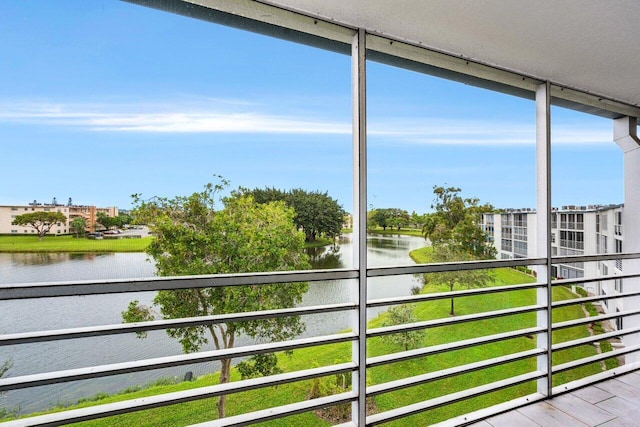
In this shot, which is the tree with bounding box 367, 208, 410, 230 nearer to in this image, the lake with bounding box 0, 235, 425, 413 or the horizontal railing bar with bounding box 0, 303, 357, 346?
the horizontal railing bar with bounding box 0, 303, 357, 346

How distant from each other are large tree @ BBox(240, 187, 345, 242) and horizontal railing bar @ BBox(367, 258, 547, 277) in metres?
0.34

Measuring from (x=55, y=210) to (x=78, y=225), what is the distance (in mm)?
108

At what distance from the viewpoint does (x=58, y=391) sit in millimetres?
1446

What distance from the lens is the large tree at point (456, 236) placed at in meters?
2.37

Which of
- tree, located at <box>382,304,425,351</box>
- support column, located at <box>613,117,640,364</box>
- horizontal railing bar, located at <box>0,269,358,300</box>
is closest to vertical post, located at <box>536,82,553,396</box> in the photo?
tree, located at <box>382,304,425,351</box>

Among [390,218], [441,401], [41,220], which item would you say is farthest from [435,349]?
[41,220]

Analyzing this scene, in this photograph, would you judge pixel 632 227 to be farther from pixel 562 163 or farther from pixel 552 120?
pixel 552 120

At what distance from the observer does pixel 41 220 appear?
1.46 meters

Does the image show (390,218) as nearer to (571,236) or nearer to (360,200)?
(360,200)

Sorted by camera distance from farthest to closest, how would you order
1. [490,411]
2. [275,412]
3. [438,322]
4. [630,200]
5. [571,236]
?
[630,200]
[571,236]
[490,411]
[438,322]
[275,412]

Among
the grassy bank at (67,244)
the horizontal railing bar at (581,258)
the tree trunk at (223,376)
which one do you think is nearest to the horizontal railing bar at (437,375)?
the horizontal railing bar at (581,258)

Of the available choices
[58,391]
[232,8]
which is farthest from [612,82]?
[58,391]

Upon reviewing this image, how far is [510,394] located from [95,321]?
8.92ft

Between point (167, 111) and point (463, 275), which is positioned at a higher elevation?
point (167, 111)
